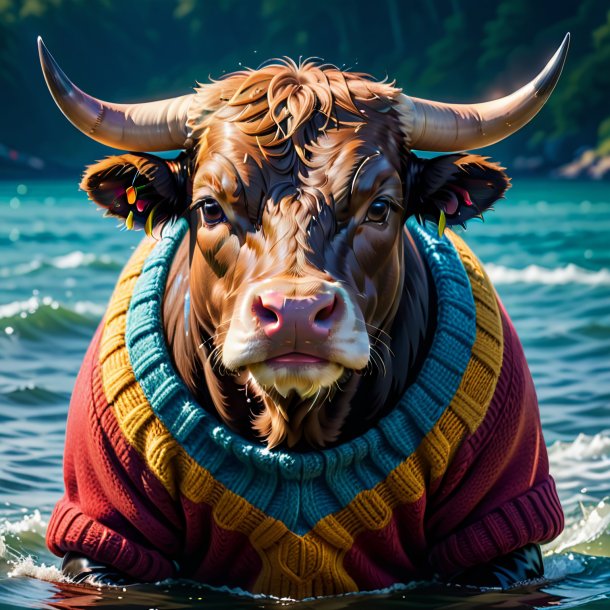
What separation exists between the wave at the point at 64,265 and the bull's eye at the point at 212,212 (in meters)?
17.5

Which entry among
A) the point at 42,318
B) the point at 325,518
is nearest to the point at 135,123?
the point at 325,518

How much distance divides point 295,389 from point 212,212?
0.85m

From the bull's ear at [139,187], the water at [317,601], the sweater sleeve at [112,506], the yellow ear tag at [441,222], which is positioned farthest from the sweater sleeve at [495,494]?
the bull's ear at [139,187]

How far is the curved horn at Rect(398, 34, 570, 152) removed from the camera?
609 cm

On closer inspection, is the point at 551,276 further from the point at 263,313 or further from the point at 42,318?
the point at 263,313

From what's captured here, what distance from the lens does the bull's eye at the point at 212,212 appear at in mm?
5969

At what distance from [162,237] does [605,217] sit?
3363cm

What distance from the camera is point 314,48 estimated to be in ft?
263

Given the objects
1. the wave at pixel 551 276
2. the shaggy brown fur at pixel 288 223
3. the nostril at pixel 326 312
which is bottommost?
the nostril at pixel 326 312

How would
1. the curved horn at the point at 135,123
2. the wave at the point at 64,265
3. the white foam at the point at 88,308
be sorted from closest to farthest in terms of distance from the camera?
1. the curved horn at the point at 135,123
2. the white foam at the point at 88,308
3. the wave at the point at 64,265

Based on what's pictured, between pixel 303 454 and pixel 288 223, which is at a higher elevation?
pixel 288 223

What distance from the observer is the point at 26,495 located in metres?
9.10

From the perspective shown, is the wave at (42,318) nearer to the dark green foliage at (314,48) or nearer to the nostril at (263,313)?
the nostril at (263,313)

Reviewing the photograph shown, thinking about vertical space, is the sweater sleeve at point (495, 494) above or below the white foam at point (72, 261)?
below
